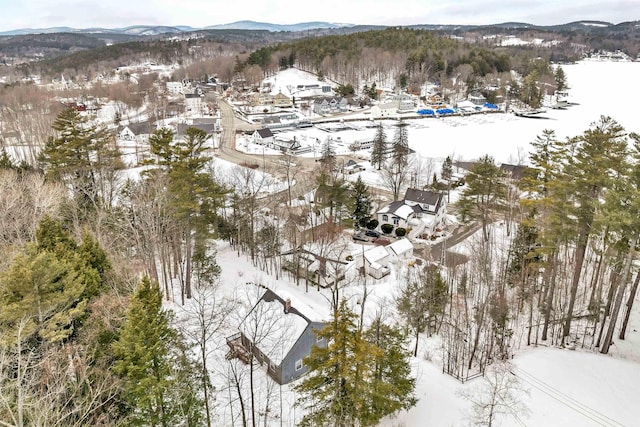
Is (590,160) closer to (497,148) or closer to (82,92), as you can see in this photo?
(497,148)

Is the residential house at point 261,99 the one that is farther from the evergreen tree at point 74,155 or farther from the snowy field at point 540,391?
the snowy field at point 540,391

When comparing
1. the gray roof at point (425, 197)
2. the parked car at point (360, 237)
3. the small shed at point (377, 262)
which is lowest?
the parked car at point (360, 237)

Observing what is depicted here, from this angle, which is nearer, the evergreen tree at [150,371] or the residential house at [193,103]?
the evergreen tree at [150,371]

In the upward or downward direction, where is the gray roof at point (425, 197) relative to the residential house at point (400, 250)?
upward

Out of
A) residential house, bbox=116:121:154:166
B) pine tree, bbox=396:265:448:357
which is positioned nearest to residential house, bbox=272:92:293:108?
residential house, bbox=116:121:154:166

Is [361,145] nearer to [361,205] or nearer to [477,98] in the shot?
[361,205]

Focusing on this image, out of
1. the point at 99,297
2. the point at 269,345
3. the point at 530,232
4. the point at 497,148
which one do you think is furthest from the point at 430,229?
the point at 497,148

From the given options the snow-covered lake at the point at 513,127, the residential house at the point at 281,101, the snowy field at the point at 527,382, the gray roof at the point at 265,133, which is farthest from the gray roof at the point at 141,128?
the snowy field at the point at 527,382
